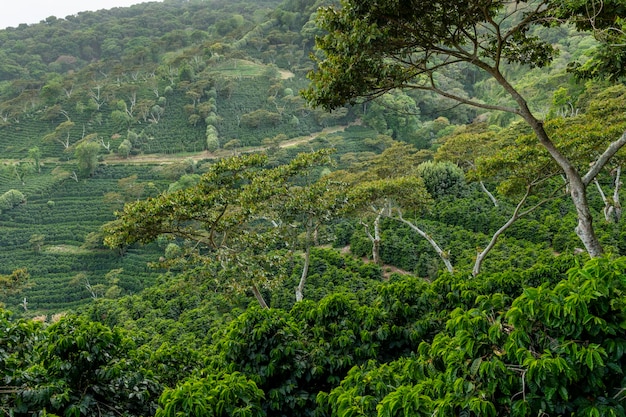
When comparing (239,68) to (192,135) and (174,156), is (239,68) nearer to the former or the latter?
(192,135)

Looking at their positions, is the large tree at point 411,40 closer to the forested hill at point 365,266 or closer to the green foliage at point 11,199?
the forested hill at point 365,266

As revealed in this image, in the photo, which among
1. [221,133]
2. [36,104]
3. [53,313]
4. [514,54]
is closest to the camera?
[514,54]

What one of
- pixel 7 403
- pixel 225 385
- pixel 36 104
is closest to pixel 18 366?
pixel 7 403

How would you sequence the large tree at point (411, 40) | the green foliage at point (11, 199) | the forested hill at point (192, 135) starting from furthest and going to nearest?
the green foliage at point (11, 199)
the forested hill at point (192, 135)
the large tree at point (411, 40)

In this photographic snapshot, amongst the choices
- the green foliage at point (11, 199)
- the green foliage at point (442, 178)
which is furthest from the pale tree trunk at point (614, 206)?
→ the green foliage at point (11, 199)

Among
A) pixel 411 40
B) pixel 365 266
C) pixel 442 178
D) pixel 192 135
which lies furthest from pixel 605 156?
pixel 192 135

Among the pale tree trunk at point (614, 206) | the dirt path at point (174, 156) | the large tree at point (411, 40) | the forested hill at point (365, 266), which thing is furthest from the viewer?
the dirt path at point (174, 156)

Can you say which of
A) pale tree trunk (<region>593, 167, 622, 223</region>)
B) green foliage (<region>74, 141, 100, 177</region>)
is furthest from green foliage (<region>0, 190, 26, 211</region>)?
pale tree trunk (<region>593, 167, 622, 223</region>)

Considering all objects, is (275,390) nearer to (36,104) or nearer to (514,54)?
(514,54)

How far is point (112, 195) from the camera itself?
92.4ft

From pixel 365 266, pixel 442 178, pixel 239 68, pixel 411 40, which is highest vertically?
pixel 239 68

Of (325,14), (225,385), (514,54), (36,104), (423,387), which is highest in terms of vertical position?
(36,104)

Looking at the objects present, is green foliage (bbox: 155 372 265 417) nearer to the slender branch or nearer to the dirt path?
the slender branch

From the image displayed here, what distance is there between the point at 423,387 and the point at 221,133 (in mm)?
42384
